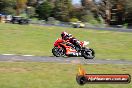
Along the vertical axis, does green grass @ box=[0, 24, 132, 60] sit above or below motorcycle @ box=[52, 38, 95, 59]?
below

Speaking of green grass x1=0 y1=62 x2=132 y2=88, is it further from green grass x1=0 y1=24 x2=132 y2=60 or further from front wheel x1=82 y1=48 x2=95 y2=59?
green grass x1=0 y1=24 x2=132 y2=60

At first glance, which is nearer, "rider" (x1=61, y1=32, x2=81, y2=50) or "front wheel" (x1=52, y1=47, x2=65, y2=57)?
"rider" (x1=61, y1=32, x2=81, y2=50)

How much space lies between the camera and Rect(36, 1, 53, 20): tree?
306 feet

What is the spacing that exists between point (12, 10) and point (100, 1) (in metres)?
23.9

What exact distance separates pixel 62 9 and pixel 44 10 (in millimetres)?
4261

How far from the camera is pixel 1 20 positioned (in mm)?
62938

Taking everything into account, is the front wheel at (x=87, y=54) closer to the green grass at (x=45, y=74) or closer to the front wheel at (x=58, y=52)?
the front wheel at (x=58, y=52)

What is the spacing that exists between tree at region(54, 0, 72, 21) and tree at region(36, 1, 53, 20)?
150 cm

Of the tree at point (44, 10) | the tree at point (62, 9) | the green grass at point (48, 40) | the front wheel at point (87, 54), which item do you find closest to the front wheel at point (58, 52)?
the front wheel at point (87, 54)

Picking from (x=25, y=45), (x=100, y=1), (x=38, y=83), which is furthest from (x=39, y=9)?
(x=38, y=83)

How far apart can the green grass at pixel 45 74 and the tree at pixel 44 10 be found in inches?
2771

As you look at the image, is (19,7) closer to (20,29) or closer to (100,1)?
(100,1)

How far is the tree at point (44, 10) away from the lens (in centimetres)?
9331

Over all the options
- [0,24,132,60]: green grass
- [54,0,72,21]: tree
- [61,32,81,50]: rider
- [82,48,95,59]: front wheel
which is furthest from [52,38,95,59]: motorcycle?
[54,0,72,21]: tree
